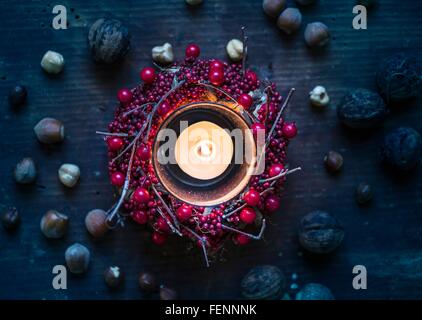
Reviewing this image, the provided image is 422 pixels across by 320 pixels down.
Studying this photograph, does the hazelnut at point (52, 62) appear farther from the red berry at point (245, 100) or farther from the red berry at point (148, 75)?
the red berry at point (245, 100)

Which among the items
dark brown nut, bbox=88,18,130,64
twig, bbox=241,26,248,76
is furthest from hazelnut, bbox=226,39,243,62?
dark brown nut, bbox=88,18,130,64

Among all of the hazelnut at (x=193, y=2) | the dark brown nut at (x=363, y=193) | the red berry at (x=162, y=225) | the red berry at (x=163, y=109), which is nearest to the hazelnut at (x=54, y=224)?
the red berry at (x=162, y=225)

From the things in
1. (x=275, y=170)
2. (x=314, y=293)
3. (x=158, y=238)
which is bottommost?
(x=314, y=293)

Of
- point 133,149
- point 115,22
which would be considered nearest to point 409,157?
point 133,149

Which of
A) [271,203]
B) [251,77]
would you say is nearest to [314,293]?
[271,203]

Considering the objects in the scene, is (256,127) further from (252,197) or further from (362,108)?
(362,108)
